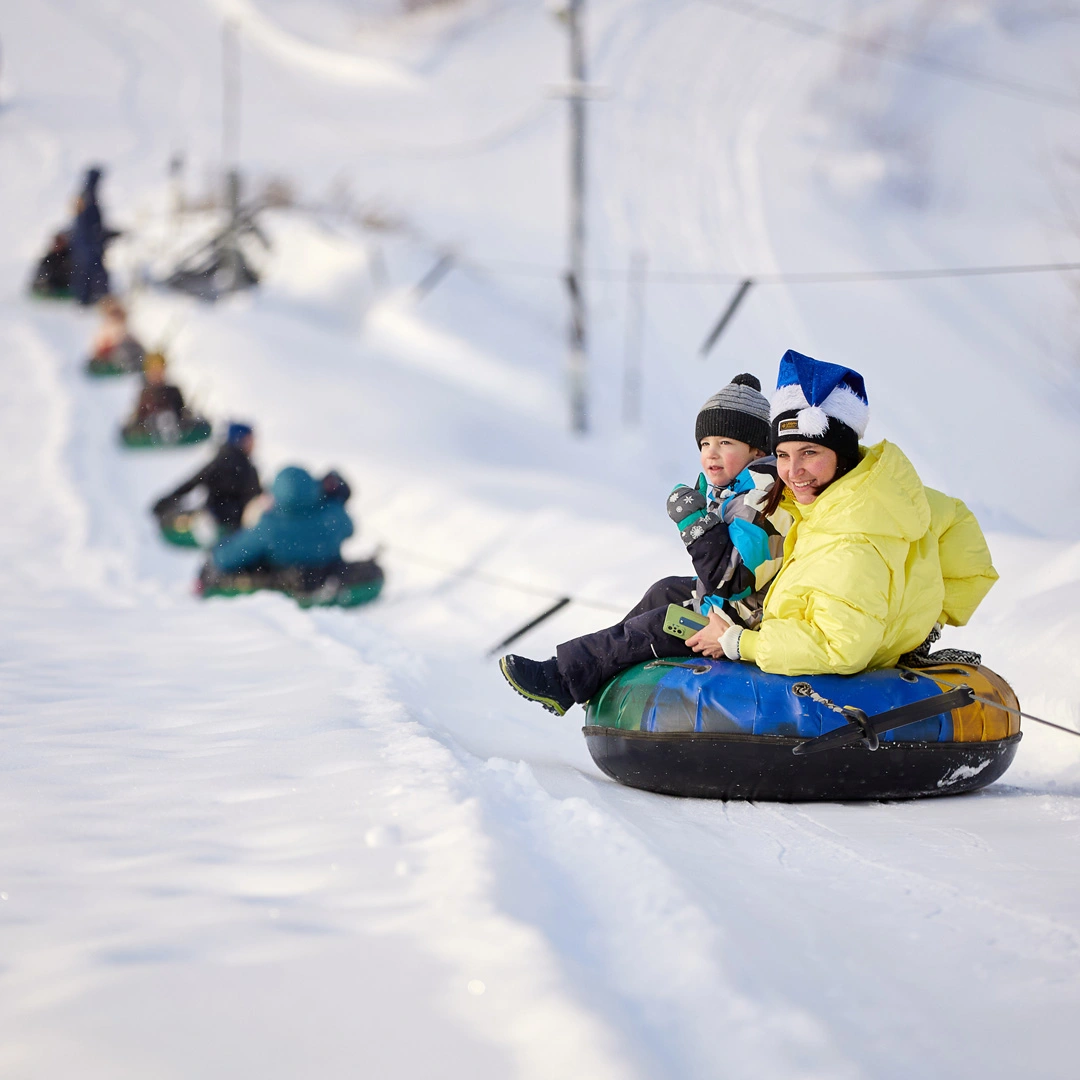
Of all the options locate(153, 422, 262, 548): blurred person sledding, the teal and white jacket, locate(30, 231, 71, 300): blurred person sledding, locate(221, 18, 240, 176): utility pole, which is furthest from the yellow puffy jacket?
locate(221, 18, 240, 176): utility pole

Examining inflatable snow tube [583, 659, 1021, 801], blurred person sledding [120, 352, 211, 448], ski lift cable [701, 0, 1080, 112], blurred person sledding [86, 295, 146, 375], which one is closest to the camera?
inflatable snow tube [583, 659, 1021, 801]

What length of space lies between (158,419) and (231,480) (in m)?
2.77

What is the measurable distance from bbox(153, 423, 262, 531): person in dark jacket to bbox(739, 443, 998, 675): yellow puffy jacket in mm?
4644

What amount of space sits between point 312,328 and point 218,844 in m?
10.9

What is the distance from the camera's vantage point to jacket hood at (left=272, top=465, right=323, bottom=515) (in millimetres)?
5551

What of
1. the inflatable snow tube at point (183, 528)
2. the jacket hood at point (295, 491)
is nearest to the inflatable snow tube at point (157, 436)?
the inflatable snow tube at point (183, 528)

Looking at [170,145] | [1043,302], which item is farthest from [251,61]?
[1043,302]

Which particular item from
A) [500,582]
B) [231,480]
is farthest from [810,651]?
[231,480]

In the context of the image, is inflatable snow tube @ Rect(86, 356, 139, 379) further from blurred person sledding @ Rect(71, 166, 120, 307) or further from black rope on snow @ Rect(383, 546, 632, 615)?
black rope on snow @ Rect(383, 546, 632, 615)

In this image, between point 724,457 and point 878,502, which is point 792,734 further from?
point 724,457

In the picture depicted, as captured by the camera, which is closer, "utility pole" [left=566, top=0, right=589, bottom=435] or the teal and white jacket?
the teal and white jacket

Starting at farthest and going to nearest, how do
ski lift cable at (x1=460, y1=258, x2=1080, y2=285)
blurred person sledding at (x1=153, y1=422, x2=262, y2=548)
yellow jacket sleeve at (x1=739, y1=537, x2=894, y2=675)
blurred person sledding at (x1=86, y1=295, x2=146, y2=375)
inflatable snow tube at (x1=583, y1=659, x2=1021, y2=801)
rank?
1. ski lift cable at (x1=460, y1=258, x2=1080, y2=285)
2. blurred person sledding at (x1=86, y1=295, x2=146, y2=375)
3. blurred person sledding at (x1=153, y1=422, x2=262, y2=548)
4. inflatable snow tube at (x1=583, y1=659, x2=1021, y2=801)
5. yellow jacket sleeve at (x1=739, y1=537, x2=894, y2=675)

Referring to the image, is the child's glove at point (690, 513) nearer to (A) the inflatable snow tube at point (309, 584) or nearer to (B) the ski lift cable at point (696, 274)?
(A) the inflatable snow tube at point (309, 584)

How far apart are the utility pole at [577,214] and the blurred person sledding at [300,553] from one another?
456cm
